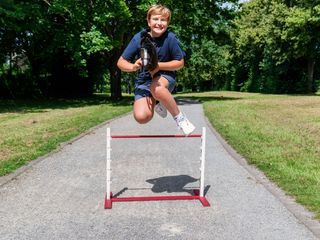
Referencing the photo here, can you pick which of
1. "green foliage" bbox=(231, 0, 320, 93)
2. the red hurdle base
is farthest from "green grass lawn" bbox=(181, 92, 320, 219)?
"green foliage" bbox=(231, 0, 320, 93)

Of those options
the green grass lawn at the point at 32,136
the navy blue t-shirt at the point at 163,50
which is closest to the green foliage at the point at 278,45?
the green grass lawn at the point at 32,136

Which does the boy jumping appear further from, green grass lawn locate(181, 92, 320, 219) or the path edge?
green grass lawn locate(181, 92, 320, 219)

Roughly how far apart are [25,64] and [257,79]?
92.3 ft

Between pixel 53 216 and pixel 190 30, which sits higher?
pixel 190 30

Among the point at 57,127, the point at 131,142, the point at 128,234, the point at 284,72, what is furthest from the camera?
the point at 284,72

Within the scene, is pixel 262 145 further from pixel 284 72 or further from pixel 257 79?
pixel 257 79

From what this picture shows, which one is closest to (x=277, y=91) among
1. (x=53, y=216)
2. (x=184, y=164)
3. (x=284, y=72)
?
(x=284, y=72)

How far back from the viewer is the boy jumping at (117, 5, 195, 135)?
6109mm

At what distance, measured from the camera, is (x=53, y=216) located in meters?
5.61

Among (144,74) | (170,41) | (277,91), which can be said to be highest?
(170,41)

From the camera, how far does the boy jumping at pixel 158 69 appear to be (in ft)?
20.0

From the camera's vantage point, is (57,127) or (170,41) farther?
(57,127)

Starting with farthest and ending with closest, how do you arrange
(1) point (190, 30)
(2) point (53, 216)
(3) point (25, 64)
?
(3) point (25, 64)
(1) point (190, 30)
(2) point (53, 216)

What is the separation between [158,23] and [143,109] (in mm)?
1191
